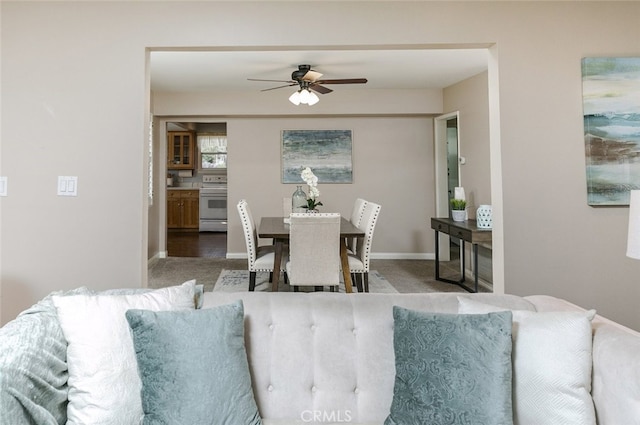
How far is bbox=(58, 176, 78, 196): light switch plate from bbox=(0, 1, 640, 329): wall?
0.04 metres

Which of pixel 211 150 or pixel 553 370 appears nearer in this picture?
pixel 553 370

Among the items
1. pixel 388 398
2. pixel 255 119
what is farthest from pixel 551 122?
pixel 255 119

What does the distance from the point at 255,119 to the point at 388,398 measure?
485cm

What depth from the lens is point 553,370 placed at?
3.51 ft

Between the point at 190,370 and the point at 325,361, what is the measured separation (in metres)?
0.48

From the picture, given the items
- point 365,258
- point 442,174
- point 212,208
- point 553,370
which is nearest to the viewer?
point 553,370

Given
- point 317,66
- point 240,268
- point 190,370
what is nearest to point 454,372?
point 190,370

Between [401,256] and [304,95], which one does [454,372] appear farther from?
[401,256]

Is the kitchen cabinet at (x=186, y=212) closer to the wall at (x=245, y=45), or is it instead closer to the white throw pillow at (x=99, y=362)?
the wall at (x=245, y=45)

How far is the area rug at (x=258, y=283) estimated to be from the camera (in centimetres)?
390

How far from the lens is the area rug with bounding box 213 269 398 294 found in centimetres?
390

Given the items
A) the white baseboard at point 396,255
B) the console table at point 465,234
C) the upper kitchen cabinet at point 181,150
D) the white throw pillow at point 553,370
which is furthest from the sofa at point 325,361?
the upper kitchen cabinet at point 181,150

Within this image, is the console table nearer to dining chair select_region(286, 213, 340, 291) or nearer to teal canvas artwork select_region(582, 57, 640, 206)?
teal canvas artwork select_region(582, 57, 640, 206)

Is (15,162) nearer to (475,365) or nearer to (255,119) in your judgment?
(475,365)
